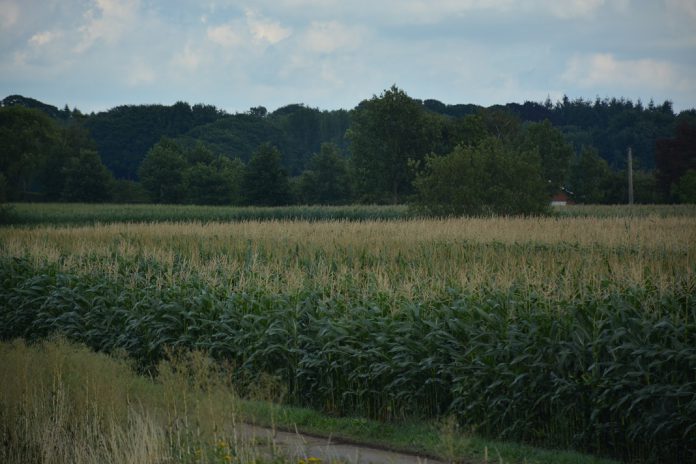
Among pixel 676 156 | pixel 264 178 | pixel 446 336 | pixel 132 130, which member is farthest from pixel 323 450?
pixel 132 130

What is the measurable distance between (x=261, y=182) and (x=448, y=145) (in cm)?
1981

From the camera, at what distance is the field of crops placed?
9328 mm

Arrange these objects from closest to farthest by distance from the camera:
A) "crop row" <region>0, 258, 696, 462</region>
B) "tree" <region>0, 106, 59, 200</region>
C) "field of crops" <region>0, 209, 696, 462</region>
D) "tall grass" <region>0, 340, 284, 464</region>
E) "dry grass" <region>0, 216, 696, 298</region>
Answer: "tall grass" <region>0, 340, 284, 464</region> → "crop row" <region>0, 258, 696, 462</region> → "field of crops" <region>0, 209, 696, 462</region> → "dry grass" <region>0, 216, 696, 298</region> → "tree" <region>0, 106, 59, 200</region>

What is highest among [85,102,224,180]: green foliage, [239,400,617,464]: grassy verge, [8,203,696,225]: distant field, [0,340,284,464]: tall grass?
[85,102,224,180]: green foliage

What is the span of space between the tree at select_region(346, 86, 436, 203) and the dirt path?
6854 centimetres

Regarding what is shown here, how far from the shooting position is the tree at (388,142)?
78438 mm

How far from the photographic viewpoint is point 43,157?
9194 cm

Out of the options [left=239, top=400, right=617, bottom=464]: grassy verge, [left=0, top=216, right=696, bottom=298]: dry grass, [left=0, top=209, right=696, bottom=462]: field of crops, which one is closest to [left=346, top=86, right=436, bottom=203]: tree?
[left=0, top=216, right=696, bottom=298]: dry grass

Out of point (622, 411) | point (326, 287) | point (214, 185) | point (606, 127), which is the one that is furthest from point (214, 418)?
point (606, 127)

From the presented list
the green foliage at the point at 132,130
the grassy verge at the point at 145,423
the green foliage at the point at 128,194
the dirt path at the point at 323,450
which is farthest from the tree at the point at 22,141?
the dirt path at the point at 323,450

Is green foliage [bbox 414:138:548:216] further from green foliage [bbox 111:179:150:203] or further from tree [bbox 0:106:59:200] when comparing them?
tree [bbox 0:106:59:200]

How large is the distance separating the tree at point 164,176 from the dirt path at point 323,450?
3284 inches

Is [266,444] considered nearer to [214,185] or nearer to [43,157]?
[214,185]

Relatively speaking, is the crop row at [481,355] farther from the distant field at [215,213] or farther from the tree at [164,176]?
the tree at [164,176]
